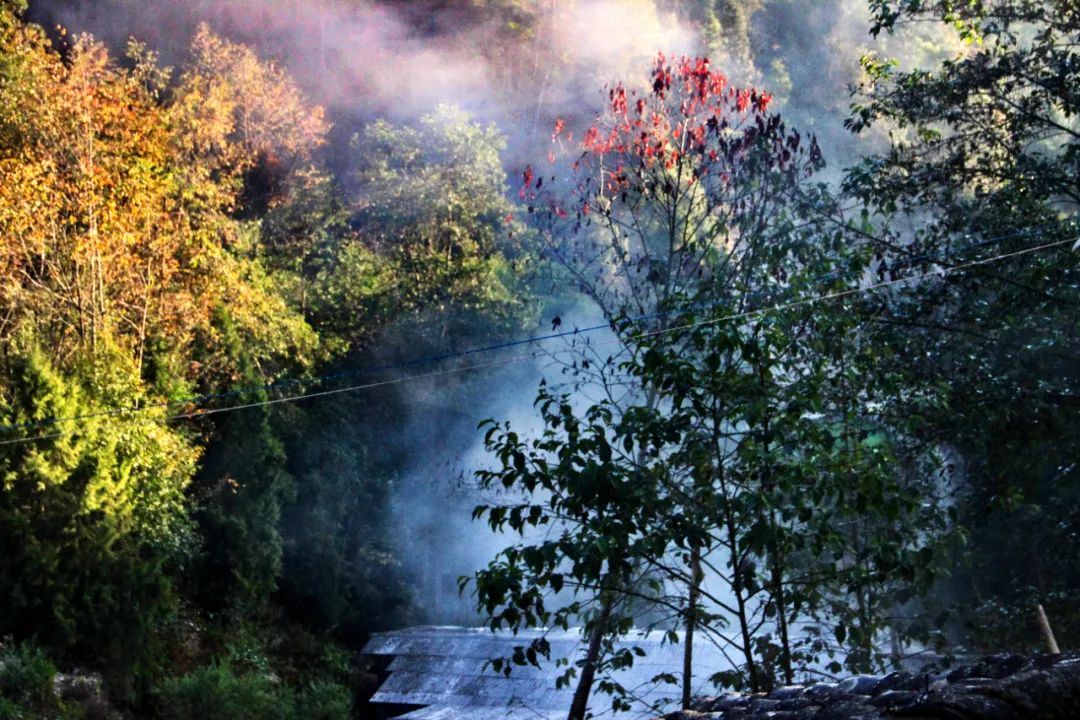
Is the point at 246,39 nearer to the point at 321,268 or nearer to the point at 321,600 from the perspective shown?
the point at 321,268

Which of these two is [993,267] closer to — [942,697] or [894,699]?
[894,699]

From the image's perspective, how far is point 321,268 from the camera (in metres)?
19.4

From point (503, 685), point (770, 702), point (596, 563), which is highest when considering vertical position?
point (503, 685)

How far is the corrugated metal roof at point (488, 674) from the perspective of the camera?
12.1 metres

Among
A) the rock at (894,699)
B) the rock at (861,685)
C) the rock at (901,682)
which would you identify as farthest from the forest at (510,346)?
the rock at (894,699)

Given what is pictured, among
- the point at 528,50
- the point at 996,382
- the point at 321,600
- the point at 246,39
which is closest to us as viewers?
the point at 996,382

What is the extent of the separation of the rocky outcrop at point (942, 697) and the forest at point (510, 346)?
105 centimetres

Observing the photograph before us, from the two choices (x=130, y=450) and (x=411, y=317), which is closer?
(x=130, y=450)

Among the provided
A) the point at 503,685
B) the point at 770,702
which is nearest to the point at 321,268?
the point at 503,685

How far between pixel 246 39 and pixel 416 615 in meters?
11.0

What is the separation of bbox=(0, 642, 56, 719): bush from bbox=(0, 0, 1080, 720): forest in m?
0.07

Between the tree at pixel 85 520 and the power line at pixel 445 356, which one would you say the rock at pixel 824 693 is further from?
the tree at pixel 85 520

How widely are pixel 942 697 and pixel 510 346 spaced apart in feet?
52.4

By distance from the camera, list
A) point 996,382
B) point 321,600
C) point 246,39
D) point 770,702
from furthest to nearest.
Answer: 1. point 246,39
2. point 321,600
3. point 996,382
4. point 770,702
